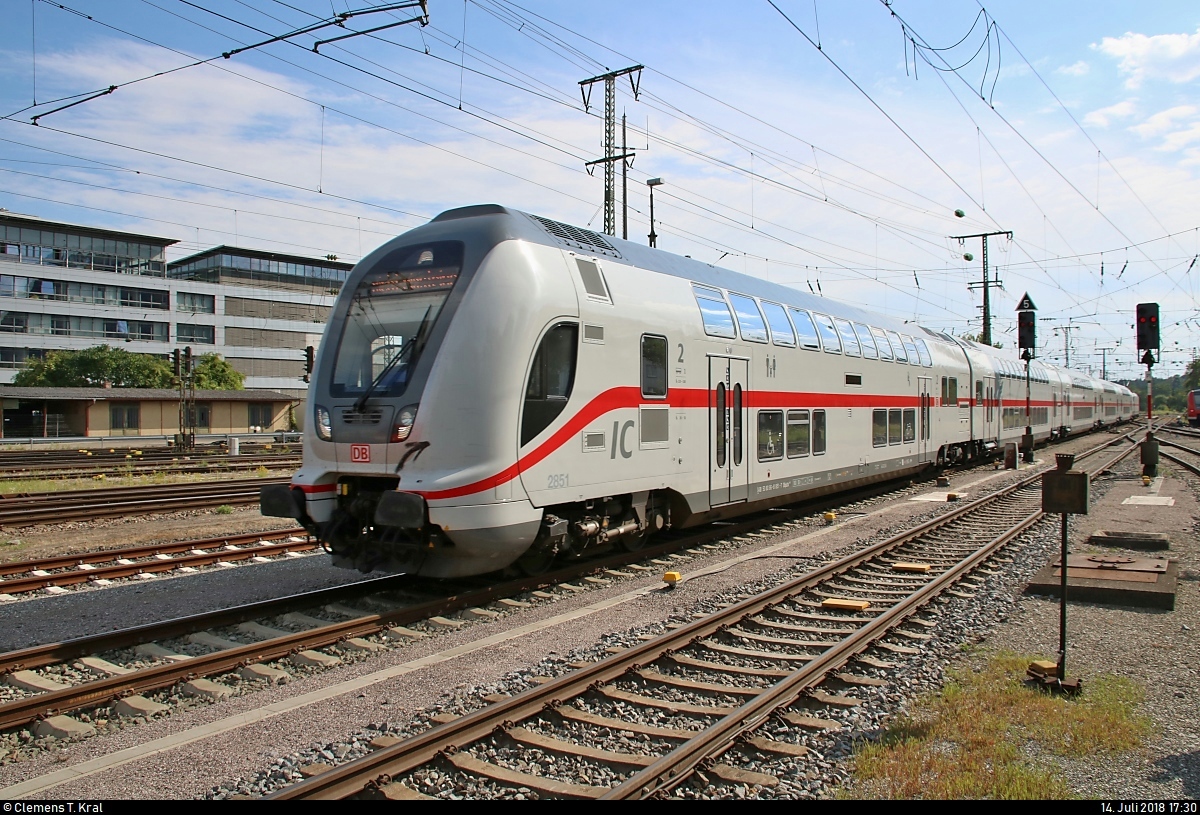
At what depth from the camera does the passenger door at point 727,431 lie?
36.3ft

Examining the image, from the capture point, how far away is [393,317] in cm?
828

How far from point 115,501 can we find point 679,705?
1535 centimetres

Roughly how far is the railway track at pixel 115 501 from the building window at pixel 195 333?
53478 mm

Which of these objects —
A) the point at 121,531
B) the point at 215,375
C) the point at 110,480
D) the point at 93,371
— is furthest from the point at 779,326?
the point at 93,371

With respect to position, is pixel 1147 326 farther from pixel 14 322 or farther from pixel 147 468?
pixel 14 322

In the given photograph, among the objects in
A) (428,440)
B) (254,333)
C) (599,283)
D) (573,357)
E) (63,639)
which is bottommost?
(63,639)

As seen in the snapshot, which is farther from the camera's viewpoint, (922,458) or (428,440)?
(922,458)

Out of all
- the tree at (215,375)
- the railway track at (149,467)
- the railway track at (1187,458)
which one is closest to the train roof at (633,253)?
the railway track at (1187,458)

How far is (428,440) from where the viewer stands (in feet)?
24.8

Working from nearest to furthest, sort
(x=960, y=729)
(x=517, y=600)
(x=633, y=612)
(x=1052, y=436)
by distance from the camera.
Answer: (x=960, y=729)
(x=633, y=612)
(x=517, y=600)
(x=1052, y=436)

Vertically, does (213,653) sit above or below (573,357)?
below
